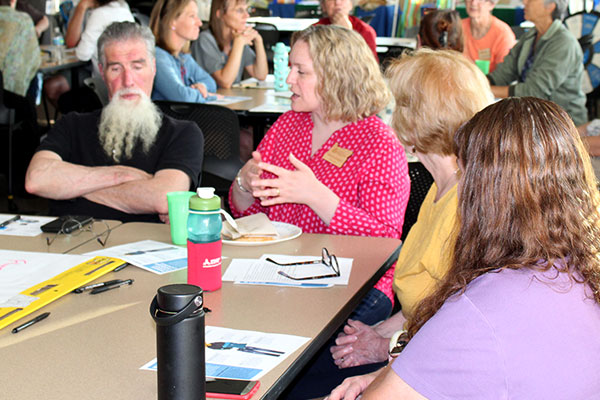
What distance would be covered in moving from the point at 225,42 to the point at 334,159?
3316mm

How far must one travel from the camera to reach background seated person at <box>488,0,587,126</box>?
4.93 meters

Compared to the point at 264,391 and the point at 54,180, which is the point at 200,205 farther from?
the point at 54,180

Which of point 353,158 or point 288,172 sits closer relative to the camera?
point 288,172

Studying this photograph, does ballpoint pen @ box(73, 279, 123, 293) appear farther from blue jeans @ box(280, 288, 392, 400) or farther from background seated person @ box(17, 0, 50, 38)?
background seated person @ box(17, 0, 50, 38)

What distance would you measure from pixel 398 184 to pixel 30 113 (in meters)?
3.78

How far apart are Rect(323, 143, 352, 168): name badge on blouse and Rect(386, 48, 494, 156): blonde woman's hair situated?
47cm

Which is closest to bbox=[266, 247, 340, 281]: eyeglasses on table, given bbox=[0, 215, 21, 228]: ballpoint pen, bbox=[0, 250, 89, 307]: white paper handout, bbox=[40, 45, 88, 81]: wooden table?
bbox=[0, 250, 89, 307]: white paper handout

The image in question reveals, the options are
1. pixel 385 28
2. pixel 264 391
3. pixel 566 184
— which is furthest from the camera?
pixel 385 28

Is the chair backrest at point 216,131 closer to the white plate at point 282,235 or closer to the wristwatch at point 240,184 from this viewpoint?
the wristwatch at point 240,184

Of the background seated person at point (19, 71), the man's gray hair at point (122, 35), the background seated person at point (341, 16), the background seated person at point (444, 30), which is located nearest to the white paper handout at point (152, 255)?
the man's gray hair at point (122, 35)

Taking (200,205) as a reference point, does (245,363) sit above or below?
below

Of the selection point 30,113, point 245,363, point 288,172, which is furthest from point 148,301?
point 30,113

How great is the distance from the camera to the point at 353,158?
7.92ft

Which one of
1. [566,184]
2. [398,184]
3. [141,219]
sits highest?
[566,184]
